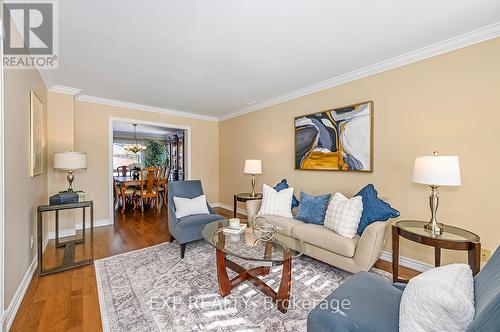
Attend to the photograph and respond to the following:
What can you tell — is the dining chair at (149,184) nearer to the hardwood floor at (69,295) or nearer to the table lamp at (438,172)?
the hardwood floor at (69,295)

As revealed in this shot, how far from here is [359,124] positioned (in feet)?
9.57

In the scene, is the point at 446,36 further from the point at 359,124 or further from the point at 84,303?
the point at 84,303

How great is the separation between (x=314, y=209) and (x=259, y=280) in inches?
47.2

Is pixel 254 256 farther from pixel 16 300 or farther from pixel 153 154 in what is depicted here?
pixel 153 154

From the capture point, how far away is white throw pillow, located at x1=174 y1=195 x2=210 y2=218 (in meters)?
3.07

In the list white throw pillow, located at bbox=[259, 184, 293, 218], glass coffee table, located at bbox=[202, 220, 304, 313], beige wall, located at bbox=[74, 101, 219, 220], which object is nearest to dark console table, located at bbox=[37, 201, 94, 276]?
beige wall, located at bbox=[74, 101, 219, 220]

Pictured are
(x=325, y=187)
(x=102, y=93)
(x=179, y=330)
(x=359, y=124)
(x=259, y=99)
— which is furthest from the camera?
(x=259, y=99)

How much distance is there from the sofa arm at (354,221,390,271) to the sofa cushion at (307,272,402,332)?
733 millimetres

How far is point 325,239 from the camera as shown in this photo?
236 centimetres

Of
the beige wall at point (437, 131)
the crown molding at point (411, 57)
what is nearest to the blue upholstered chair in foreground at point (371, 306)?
the beige wall at point (437, 131)

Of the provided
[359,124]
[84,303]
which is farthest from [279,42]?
[84,303]

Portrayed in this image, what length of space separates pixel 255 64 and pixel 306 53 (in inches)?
24.4

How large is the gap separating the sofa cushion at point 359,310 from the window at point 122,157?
399 inches

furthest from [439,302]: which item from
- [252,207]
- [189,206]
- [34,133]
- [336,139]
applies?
[34,133]
